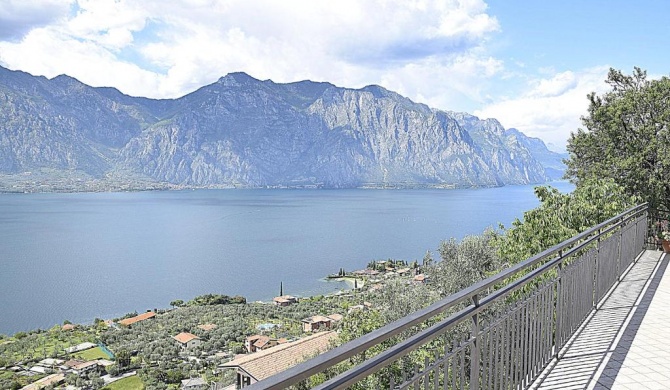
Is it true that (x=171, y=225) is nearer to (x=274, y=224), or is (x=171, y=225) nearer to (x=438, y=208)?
(x=274, y=224)

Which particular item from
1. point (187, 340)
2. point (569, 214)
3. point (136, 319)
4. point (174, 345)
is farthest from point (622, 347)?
point (136, 319)

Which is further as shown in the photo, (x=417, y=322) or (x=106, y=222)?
(x=106, y=222)

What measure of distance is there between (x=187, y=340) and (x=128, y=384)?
8415mm

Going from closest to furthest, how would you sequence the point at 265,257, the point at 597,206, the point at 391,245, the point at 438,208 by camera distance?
1. the point at 597,206
2. the point at 265,257
3. the point at 391,245
4. the point at 438,208

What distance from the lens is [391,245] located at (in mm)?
82812

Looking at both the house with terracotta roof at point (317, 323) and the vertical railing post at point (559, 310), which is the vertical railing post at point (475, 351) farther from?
the house with terracotta roof at point (317, 323)

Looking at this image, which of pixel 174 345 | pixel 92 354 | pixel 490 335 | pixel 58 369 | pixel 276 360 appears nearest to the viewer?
pixel 490 335

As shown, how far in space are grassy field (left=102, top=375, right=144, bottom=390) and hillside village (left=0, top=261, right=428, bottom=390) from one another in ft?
0.26

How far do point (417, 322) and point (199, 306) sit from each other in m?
54.1

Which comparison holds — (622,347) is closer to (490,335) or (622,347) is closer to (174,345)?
(490,335)

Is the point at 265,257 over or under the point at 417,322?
under

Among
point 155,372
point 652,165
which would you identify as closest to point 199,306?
point 155,372

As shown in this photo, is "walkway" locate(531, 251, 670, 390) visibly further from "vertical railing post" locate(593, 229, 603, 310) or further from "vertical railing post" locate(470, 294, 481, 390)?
"vertical railing post" locate(470, 294, 481, 390)

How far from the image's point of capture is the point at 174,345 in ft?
139
